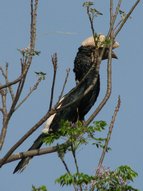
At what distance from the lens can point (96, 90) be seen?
9.39 metres

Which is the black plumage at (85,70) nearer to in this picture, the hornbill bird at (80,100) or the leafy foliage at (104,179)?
the hornbill bird at (80,100)

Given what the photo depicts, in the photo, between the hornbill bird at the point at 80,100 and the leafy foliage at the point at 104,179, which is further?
the hornbill bird at the point at 80,100

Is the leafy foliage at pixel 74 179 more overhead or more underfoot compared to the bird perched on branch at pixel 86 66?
more underfoot

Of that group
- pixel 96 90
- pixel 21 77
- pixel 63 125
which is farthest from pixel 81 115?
pixel 21 77

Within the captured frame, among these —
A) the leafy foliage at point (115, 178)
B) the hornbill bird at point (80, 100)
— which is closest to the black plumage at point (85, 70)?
the hornbill bird at point (80, 100)

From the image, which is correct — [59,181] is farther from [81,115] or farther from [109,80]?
[81,115]

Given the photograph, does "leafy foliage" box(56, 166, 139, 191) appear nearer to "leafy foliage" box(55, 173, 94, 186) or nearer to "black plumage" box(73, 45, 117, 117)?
"leafy foliage" box(55, 173, 94, 186)

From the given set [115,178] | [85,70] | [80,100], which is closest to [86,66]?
[85,70]

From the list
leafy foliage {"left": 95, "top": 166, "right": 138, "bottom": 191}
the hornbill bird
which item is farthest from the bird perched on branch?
leafy foliage {"left": 95, "top": 166, "right": 138, "bottom": 191}

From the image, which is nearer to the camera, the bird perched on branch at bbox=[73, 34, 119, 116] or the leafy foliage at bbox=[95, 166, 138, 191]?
the leafy foliage at bbox=[95, 166, 138, 191]

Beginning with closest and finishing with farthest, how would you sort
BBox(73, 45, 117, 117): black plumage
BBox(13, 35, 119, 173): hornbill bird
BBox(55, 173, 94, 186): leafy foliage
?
1. BBox(55, 173, 94, 186): leafy foliage
2. BBox(13, 35, 119, 173): hornbill bird
3. BBox(73, 45, 117, 117): black plumage

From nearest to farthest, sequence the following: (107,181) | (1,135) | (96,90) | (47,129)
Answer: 1. (1,135)
2. (107,181)
3. (47,129)
4. (96,90)

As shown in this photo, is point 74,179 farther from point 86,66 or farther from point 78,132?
point 86,66

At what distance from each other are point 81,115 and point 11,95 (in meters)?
3.45
